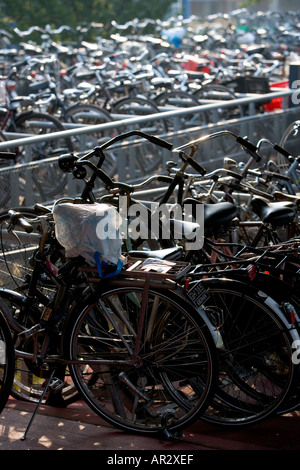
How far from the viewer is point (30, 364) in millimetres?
4066

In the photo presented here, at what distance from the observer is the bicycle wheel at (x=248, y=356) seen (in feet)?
12.3

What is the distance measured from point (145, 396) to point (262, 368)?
1.92 ft

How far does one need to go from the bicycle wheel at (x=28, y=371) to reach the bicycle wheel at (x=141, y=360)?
8.5 inches

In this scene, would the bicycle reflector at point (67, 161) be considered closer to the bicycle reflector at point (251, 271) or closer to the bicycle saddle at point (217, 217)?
the bicycle saddle at point (217, 217)

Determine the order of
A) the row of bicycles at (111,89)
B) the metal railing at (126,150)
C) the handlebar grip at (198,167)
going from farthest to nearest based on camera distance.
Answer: the row of bicycles at (111,89) < the metal railing at (126,150) < the handlebar grip at (198,167)

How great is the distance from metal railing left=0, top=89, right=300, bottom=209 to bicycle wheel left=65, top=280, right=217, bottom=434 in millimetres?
2312

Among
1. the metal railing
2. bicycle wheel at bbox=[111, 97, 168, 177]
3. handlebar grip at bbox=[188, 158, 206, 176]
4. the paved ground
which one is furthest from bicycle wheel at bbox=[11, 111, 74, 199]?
the paved ground

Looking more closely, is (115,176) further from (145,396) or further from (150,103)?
(145,396)

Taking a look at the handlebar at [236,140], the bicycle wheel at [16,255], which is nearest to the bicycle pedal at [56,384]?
the bicycle wheel at [16,255]

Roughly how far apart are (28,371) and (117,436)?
0.63m

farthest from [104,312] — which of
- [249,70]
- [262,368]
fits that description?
[249,70]

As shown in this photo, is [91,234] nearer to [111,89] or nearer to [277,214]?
[277,214]

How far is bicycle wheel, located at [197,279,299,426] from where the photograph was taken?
3.73 meters

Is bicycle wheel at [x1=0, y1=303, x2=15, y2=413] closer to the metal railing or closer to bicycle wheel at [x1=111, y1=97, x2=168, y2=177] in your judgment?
the metal railing
